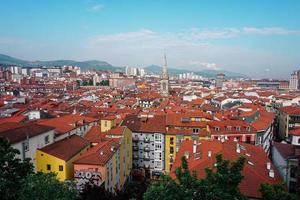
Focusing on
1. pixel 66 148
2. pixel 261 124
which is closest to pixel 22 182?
pixel 66 148

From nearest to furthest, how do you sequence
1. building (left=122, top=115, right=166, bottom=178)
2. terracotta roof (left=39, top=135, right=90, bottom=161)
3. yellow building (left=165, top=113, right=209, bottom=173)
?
terracotta roof (left=39, top=135, right=90, bottom=161) < yellow building (left=165, top=113, right=209, bottom=173) < building (left=122, top=115, right=166, bottom=178)

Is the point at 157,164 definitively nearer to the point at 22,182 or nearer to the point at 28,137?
the point at 28,137

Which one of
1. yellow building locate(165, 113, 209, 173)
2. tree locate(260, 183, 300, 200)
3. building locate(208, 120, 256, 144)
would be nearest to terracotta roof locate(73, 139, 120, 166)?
yellow building locate(165, 113, 209, 173)

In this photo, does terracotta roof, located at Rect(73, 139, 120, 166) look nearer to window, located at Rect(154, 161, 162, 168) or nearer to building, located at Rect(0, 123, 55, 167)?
building, located at Rect(0, 123, 55, 167)

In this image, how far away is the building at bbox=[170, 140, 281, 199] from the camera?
69.1 ft

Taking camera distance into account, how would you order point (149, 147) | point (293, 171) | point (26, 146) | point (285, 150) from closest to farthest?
1. point (293, 171)
2. point (26, 146)
3. point (285, 150)
4. point (149, 147)

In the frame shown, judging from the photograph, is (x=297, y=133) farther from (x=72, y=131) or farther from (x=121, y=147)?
(x=72, y=131)

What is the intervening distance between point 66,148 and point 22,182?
2205cm

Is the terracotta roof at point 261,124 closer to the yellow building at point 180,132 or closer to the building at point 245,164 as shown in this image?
the yellow building at point 180,132

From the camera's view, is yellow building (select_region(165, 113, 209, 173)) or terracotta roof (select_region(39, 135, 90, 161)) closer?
terracotta roof (select_region(39, 135, 90, 161))

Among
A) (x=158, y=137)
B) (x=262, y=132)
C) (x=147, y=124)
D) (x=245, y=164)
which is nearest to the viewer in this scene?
(x=245, y=164)

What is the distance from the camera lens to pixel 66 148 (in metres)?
33.5

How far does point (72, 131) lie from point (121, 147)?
881 centimetres

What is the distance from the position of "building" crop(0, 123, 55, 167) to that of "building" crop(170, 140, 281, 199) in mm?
16145
